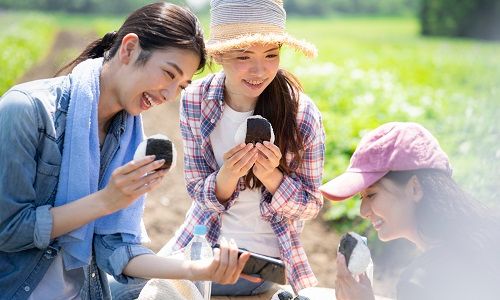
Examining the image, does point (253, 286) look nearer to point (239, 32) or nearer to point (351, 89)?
point (239, 32)

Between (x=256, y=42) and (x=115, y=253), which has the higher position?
(x=256, y=42)

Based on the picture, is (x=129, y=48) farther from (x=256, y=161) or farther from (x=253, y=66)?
(x=256, y=161)

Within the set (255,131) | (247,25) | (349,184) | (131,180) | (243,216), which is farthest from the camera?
(243,216)

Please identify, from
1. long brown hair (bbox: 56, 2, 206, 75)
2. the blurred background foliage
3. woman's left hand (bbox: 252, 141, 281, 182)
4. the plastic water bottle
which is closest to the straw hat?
the blurred background foliage

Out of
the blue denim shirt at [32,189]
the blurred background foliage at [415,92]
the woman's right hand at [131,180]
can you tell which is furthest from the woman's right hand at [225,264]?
the blurred background foliage at [415,92]

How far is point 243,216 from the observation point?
3.35m

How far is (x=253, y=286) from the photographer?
3.36m

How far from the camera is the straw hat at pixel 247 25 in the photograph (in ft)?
10.1

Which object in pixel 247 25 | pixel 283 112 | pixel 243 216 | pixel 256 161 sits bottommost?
pixel 243 216

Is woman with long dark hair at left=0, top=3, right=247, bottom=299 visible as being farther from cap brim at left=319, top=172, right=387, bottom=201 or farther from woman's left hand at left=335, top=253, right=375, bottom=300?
cap brim at left=319, top=172, right=387, bottom=201

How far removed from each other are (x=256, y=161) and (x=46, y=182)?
84 cm

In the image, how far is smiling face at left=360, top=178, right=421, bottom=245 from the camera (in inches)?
101

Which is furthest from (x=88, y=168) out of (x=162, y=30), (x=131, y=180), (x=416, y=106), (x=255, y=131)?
(x=416, y=106)

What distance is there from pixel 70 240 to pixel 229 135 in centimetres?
97
